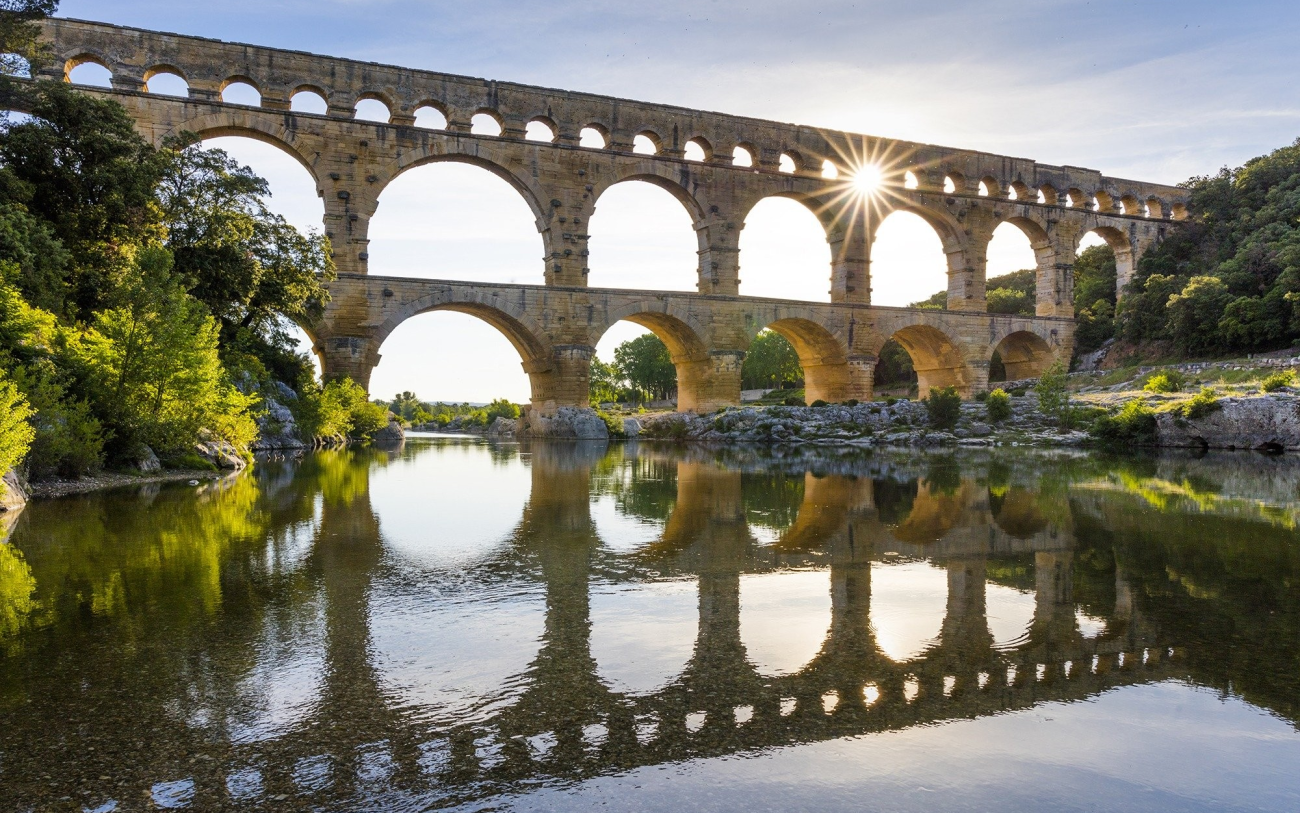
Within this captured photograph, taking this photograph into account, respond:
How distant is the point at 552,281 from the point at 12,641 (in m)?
25.7

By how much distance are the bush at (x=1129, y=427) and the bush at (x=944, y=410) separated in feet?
15.7

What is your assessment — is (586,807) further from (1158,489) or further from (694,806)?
(1158,489)

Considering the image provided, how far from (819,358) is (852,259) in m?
3.97

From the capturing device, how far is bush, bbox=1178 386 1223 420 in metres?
22.1

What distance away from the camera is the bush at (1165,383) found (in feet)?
91.8

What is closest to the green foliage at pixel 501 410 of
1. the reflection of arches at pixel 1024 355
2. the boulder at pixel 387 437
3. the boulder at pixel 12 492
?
the boulder at pixel 387 437

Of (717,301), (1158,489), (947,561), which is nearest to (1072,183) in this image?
(717,301)

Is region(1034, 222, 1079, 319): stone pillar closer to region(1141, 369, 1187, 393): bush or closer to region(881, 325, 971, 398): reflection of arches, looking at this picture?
region(881, 325, 971, 398): reflection of arches

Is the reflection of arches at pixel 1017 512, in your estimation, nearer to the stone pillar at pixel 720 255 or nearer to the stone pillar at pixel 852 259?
the stone pillar at pixel 720 255

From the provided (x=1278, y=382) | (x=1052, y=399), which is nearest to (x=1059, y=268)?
(x=1052, y=399)

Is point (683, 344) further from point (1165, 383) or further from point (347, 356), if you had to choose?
point (1165, 383)

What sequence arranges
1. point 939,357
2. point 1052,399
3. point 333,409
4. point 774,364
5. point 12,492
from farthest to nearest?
point 774,364 → point 939,357 → point 1052,399 → point 333,409 → point 12,492

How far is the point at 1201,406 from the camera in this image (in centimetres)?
2219

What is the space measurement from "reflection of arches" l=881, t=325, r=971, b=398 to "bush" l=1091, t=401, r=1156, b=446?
11383 millimetres
